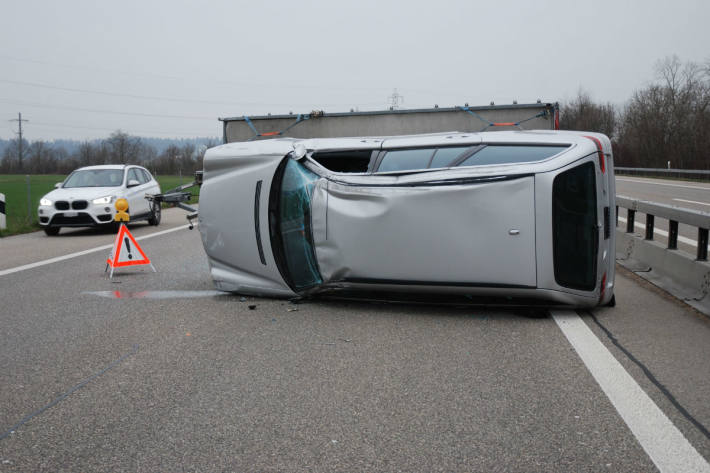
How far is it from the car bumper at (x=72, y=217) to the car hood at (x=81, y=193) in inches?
11.6

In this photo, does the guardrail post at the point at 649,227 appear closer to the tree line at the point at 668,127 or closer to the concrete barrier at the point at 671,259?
the concrete barrier at the point at 671,259

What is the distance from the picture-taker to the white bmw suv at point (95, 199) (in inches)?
624

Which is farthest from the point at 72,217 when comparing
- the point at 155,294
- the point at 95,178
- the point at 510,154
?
the point at 510,154

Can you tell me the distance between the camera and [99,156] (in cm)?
11306

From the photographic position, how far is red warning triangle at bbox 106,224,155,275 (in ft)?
31.3

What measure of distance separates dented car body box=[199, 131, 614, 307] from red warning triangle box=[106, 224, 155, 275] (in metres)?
2.69

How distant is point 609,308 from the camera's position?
6.91 meters

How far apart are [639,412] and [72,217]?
14323 mm

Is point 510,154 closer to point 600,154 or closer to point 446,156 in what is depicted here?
point 446,156

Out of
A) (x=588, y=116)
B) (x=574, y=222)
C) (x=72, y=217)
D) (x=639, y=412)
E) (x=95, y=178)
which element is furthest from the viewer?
(x=588, y=116)

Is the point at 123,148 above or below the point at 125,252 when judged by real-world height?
above

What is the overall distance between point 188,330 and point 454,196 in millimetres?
2576

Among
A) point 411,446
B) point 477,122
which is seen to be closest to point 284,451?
point 411,446

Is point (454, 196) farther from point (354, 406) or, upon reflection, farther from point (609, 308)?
point (354, 406)
